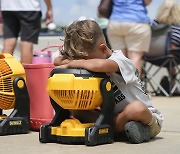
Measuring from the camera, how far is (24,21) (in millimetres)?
5688

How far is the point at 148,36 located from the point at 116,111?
295 cm

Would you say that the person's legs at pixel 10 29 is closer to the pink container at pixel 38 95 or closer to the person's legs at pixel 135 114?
the pink container at pixel 38 95

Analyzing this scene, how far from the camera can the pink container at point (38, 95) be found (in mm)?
4230

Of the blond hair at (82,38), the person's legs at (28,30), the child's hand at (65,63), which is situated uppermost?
the blond hair at (82,38)

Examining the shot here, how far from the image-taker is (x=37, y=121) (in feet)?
14.0

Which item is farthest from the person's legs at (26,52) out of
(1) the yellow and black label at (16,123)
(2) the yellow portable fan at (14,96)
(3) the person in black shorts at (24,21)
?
(1) the yellow and black label at (16,123)

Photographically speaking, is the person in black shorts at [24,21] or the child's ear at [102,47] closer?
the child's ear at [102,47]

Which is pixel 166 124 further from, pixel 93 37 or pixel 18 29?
pixel 18 29

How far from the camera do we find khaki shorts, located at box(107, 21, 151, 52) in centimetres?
647

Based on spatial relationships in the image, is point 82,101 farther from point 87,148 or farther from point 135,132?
point 135,132

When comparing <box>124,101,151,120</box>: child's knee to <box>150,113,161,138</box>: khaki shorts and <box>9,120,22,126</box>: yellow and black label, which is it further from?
<box>9,120,22,126</box>: yellow and black label

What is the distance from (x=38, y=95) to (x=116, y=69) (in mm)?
891

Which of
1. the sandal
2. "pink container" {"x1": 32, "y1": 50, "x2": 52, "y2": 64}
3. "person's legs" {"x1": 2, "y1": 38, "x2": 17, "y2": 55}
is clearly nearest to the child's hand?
the sandal

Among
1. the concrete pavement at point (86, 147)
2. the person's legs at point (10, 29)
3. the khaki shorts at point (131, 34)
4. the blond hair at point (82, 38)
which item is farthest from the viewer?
the khaki shorts at point (131, 34)
